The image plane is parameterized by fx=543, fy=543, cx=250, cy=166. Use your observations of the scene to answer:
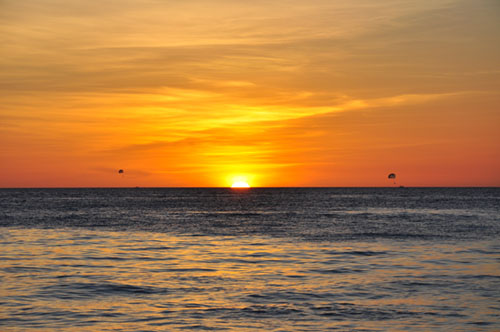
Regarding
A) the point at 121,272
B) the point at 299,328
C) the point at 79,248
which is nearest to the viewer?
the point at 299,328

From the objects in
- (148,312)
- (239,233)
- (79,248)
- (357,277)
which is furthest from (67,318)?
(239,233)

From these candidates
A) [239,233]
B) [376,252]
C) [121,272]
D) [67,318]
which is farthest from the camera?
[239,233]

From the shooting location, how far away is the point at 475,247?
38.7 metres

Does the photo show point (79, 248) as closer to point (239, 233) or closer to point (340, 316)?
point (239, 233)

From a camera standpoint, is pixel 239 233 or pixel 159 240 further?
pixel 239 233

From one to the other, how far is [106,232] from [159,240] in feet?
33.3

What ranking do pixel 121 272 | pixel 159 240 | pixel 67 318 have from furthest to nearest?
pixel 159 240
pixel 121 272
pixel 67 318

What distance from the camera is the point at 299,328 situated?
17156 millimetres

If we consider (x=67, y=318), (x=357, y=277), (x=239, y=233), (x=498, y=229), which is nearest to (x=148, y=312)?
(x=67, y=318)

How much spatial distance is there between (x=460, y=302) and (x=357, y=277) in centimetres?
615

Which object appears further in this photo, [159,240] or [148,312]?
[159,240]

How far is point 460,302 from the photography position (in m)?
20.7

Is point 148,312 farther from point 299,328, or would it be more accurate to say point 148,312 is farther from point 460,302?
point 460,302

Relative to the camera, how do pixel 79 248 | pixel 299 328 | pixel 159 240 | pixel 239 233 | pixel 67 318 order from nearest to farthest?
pixel 299 328, pixel 67 318, pixel 79 248, pixel 159 240, pixel 239 233
